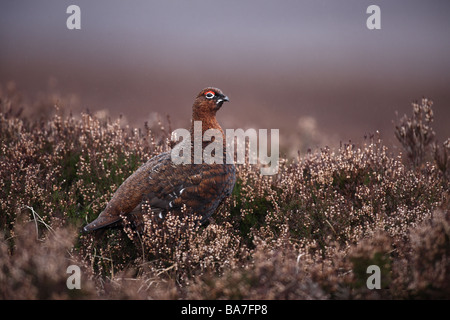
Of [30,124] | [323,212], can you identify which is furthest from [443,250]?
[30,124]

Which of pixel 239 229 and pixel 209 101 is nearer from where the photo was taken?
pixel 209 101

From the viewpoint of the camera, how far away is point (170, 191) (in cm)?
376

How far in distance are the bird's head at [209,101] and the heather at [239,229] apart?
3.24 feet

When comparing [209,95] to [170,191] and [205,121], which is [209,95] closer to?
[205,121]

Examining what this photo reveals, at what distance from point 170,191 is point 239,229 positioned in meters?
0.99

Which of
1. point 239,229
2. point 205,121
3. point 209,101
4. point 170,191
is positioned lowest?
point 239,229

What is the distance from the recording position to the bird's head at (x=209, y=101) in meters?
4.10

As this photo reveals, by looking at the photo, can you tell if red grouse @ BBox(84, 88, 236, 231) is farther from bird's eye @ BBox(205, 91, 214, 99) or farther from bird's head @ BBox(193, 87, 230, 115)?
bird's eye @ BBox(205, 91, 214, 99)

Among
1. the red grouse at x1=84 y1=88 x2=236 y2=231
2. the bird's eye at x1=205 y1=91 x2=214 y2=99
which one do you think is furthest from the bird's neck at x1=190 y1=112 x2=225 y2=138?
the red grouse at x1=84 y1=88 x2=236 y2=231

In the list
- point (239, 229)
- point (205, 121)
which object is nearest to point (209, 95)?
point (205, 121)

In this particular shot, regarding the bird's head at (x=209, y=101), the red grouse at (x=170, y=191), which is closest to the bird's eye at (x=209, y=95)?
the bird's head at (x=209, y=101)

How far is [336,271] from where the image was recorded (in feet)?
9.93

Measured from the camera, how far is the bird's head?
4.10 meters

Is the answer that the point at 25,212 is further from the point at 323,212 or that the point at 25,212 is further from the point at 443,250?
the point at 443,250
